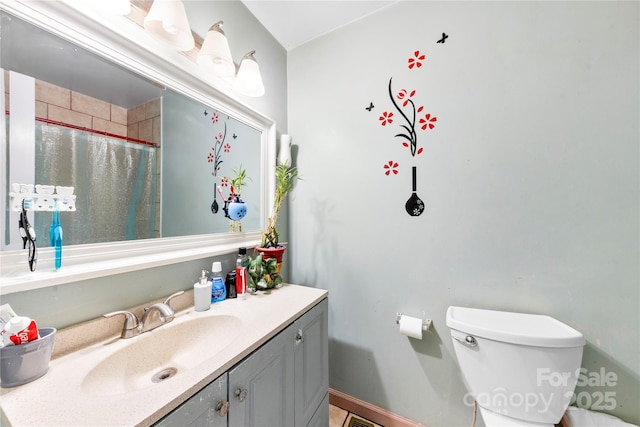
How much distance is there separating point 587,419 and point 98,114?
210cm

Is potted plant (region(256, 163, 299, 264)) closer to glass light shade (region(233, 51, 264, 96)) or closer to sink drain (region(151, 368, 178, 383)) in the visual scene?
Result: glass light shade (region(233, 51, 264, 96))

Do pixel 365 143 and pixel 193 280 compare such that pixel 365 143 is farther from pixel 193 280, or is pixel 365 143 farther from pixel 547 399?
pixel 547 399

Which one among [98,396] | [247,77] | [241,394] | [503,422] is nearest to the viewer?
[98,396]

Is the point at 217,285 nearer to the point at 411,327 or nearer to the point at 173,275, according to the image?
the point at 173,275

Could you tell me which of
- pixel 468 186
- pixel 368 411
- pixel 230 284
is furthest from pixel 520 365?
pixel 230 284

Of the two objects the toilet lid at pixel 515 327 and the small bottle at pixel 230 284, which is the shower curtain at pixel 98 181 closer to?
the small bottle at pixel 230 284

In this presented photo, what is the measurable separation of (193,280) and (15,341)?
0.50 metres

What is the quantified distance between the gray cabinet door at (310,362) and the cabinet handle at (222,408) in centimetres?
33

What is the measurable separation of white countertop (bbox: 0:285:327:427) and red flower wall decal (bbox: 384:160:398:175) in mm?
963

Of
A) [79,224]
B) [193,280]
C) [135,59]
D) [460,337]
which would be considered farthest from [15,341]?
[460,337]

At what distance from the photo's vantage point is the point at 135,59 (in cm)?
80

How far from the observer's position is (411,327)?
3.72 ft

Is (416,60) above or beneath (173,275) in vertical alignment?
above

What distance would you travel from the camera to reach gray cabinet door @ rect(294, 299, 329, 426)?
92 centimetres
